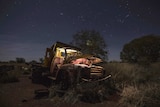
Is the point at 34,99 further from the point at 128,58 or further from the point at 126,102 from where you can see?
the point at 128,58

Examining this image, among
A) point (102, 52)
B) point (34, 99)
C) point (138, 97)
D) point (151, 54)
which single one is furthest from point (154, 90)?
point (151, 54)

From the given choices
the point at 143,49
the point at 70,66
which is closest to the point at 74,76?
the point at 70,66

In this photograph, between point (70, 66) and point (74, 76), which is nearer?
point (74, 76)

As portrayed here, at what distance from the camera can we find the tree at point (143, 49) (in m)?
25.2

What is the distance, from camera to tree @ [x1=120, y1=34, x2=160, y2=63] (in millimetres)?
25156

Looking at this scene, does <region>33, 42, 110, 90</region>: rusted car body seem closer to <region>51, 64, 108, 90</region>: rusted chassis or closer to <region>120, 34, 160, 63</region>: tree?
<region>51, 64, 108, 90</region>: rusted chassis

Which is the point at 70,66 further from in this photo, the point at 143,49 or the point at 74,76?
the point at 143,49

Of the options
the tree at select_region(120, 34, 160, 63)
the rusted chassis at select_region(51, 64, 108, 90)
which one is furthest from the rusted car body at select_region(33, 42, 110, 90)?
the tree at select_region(120, 34, 160, 63)

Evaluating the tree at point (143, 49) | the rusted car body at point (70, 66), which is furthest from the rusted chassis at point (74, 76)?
the tree at point (143, 49)

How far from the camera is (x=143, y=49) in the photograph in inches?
1023

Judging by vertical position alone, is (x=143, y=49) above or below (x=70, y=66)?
above

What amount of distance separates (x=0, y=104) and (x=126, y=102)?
5000 millimetres

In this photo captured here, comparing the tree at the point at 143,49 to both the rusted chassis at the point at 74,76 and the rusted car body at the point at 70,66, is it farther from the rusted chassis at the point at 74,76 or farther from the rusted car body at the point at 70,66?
the rusted chassis at the point at 74,76

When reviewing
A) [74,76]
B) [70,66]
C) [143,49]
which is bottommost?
[74,76]
